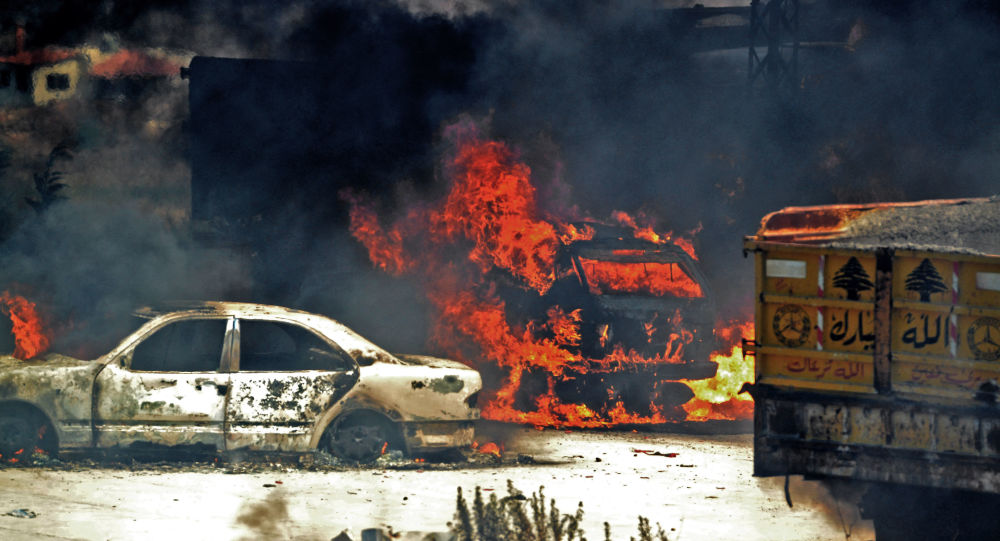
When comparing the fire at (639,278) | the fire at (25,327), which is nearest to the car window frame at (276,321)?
the fire at (639,278)

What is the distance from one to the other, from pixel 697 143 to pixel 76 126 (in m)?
22.0

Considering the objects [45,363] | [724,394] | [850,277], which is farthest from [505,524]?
[724,394]

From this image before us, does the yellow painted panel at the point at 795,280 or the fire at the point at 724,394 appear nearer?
the yellow painted panel at the point at 795,280

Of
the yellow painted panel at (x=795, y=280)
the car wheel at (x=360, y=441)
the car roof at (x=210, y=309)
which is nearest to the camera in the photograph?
the yellow painted panel at (x=795, y=280)

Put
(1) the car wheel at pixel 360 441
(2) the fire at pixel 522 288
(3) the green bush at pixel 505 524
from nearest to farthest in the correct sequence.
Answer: (3) the green bush at pixel 505 524 → (1) the car wheel at pixel 360 441 → (2) the fire at pixel 522 288

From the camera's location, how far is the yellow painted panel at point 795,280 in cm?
700

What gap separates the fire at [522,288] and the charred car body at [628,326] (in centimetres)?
2

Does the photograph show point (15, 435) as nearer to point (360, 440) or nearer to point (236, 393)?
point (236, 393)

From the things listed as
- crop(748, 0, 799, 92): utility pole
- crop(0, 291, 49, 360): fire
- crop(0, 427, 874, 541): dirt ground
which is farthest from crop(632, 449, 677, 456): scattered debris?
crop(748, 0, 799, 92): utility pole

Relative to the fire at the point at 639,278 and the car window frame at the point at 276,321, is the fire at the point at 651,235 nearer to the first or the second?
→ the fire at the point at 639,278

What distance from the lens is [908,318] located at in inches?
265

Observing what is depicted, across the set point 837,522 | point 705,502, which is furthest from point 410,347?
point 837,522

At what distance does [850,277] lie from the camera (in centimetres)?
690

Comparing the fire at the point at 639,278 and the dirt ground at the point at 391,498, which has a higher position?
the fire at the point at 639,278
